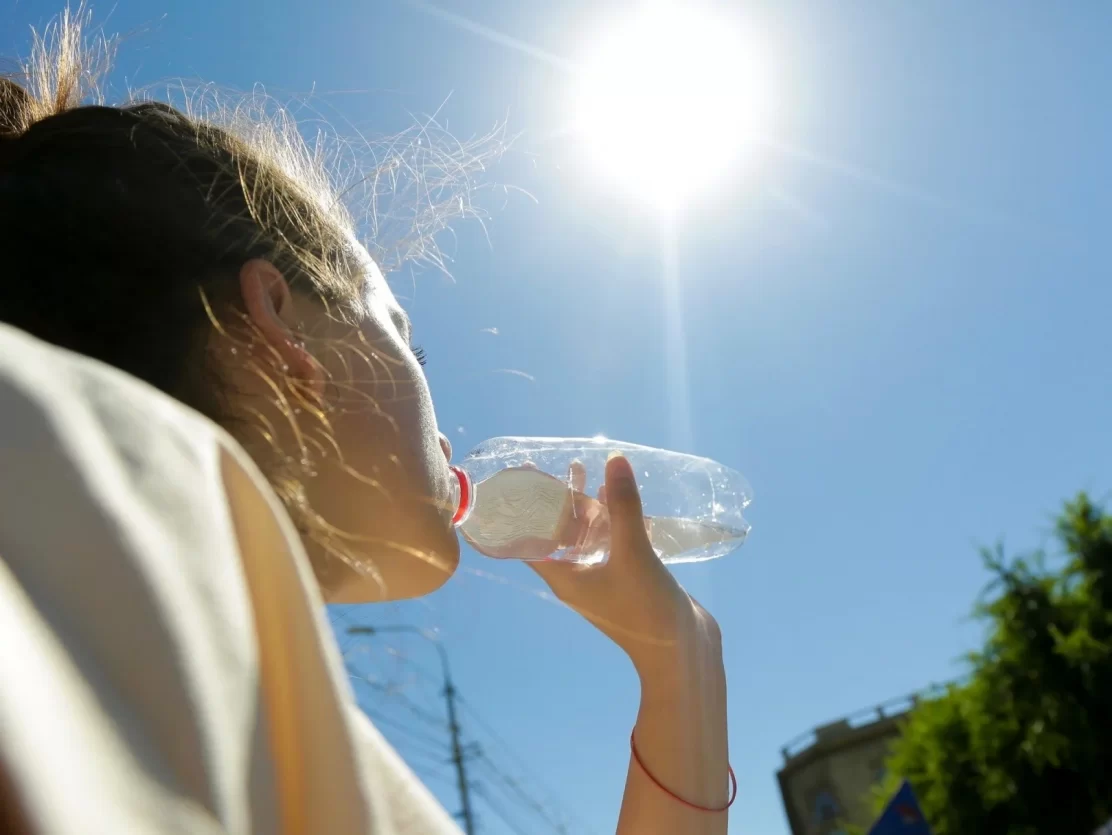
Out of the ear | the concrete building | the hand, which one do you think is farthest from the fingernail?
the concrete building

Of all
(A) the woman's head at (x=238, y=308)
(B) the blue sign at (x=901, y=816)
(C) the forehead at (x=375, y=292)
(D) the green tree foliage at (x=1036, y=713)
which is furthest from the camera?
(D) the green tree foliage at (x=1036, y=713)

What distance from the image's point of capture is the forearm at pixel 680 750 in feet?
4.86

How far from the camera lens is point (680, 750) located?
1.54 meters

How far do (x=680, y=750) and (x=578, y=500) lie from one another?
0.85 metres

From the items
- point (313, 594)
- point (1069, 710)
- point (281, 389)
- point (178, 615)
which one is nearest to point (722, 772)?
point (281, 389)

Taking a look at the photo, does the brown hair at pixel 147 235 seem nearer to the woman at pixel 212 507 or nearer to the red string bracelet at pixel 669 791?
the woman at pixel 212 507

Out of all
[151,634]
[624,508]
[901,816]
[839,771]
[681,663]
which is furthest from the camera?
[839,771]

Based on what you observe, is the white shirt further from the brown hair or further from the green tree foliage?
the green tree foliage

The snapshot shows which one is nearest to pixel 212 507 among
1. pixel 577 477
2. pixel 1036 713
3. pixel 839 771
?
pixel 577 477

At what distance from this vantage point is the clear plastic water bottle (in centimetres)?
226

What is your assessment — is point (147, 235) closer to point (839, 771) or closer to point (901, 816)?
point (901, 816)

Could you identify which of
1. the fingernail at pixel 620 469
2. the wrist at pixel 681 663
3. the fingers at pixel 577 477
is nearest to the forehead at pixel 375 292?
the fingernail at pixel 620 469

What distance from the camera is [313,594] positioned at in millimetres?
470

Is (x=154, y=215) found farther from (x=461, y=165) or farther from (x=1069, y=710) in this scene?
(x=1069, y=710)
